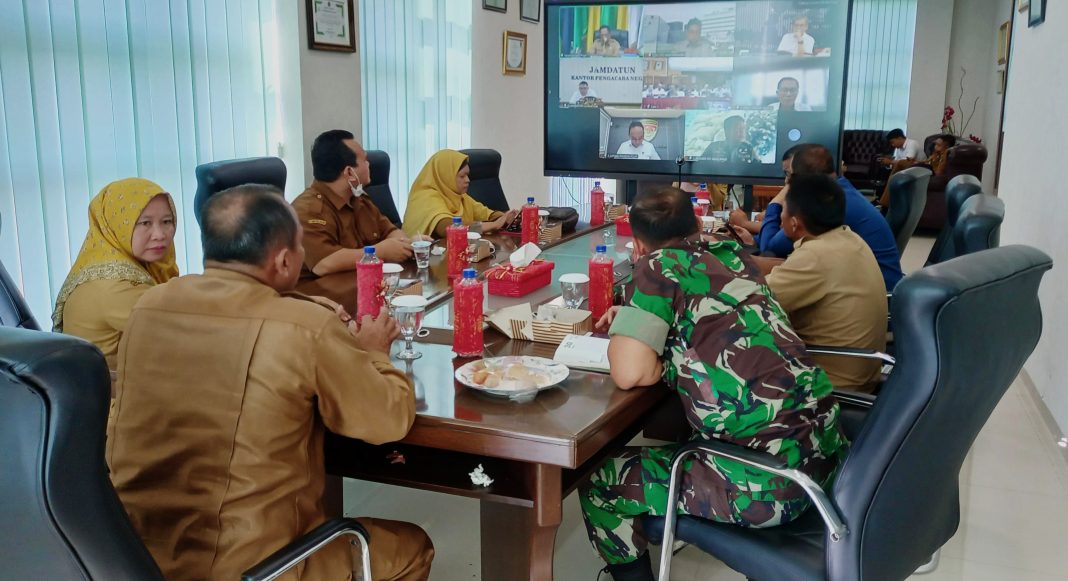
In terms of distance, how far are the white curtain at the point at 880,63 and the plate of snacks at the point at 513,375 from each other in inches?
367

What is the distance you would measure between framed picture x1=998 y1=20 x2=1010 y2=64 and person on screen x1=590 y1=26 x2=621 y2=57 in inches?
208

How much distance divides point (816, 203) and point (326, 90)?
268cm

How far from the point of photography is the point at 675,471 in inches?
64.8

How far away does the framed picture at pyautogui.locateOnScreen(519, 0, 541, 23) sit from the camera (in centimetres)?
642

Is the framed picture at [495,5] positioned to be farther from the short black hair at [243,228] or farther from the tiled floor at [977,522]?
the short black hair at [243,228]

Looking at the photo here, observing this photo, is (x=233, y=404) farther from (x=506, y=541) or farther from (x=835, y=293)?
(x=835, y=293)

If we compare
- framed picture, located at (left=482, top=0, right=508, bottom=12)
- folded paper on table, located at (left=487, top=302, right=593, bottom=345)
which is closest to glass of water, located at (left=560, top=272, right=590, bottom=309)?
folded paper on table, located at (left=487, top=302, right=593, bottom=345)

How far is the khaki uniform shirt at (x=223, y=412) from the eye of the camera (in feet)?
4.38

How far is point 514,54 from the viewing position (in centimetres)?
637

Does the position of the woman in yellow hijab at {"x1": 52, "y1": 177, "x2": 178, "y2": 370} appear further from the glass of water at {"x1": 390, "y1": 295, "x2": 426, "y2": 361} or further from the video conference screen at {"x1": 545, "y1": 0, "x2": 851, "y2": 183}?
the video conference screen at {"x1": 545, "y1": 0, "x2": 851, "y2": 183}

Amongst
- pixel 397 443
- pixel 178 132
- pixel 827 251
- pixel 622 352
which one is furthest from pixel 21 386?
pixel 178 132

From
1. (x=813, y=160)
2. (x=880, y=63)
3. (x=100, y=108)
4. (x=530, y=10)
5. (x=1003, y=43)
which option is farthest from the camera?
(x=880, y=63)

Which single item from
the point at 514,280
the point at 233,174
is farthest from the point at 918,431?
the point at 233,174

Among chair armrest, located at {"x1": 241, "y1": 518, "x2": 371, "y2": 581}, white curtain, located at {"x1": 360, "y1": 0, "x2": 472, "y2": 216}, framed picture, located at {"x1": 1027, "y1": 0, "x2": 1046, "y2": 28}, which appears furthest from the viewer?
white curtain, located at {"x1": 360, "y1": 0, "x2": 472, "y2": 216}
